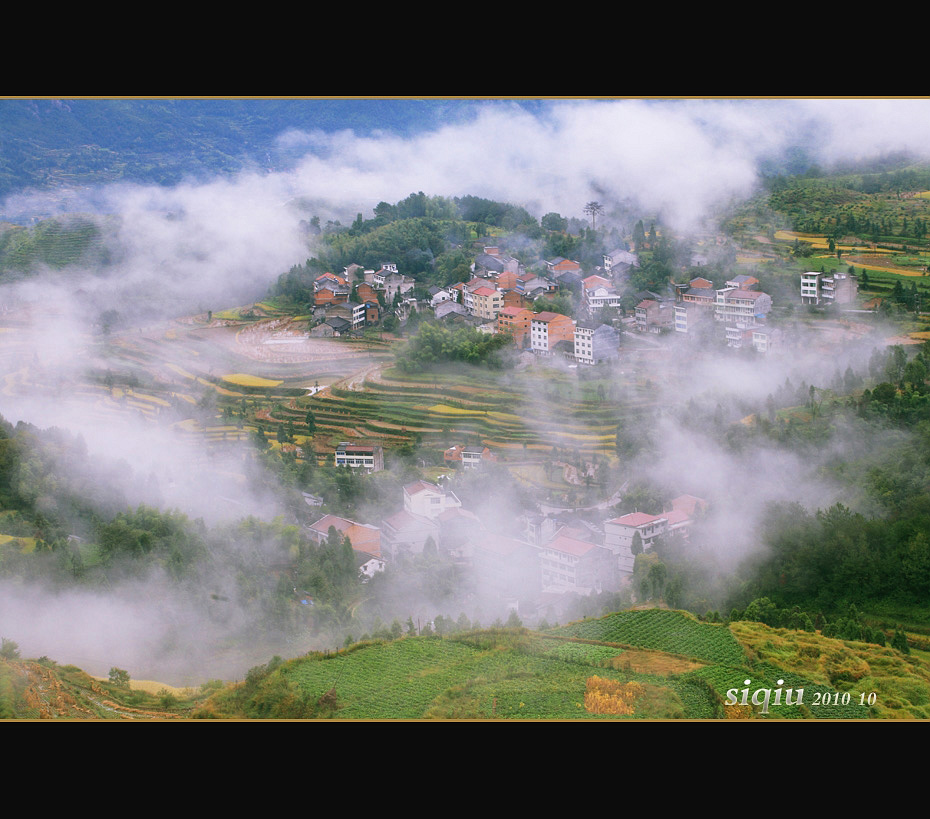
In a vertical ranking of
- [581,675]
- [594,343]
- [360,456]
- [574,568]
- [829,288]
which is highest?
[829,288]

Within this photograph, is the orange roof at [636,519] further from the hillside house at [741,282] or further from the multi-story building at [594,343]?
the hillside house at [741,282]

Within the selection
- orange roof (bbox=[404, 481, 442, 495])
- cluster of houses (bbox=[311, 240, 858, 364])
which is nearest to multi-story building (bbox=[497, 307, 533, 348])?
cluster of houses (bbox=[311, 240, 858, 364])

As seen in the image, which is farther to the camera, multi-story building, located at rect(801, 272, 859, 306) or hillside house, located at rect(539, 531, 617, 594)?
multi-story building, located at rect(801, 272, 859, 306)

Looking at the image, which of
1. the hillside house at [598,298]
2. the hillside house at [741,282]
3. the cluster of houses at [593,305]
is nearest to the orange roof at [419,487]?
the cluster of houses at [593,305]

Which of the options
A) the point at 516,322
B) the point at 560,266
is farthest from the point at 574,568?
the point at 560,266

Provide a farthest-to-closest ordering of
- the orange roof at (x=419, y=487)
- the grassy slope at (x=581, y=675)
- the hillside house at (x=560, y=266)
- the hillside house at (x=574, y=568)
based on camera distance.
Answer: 1. the hillside house at (x=560, y=266)
2. the orange roof at (x=419, y=487)
3. the hillside house at (x=574, y=568)
4. the grassy slope at (x=581, y=675)

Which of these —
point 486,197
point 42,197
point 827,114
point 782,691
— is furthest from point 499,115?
point 782,691

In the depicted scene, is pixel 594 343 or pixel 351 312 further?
pixel 351 312

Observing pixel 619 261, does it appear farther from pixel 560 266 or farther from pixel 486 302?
pixel 486 302

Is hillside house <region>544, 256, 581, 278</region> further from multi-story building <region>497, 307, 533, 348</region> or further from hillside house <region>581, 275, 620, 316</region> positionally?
multi-story building <region>497, 307, 533, 348</region>
